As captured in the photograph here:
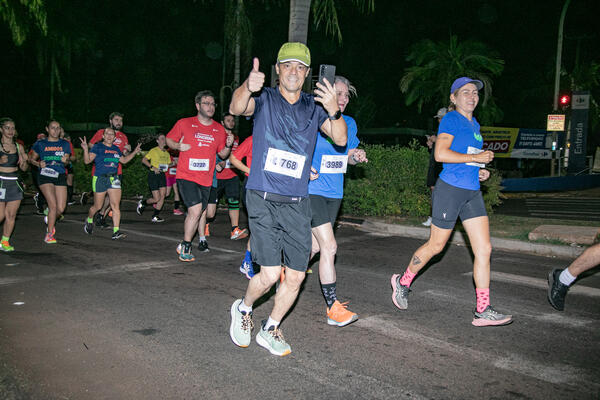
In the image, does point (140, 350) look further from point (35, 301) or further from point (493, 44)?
point (493, 44)

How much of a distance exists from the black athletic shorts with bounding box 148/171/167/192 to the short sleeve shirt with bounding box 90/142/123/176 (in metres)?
3.18

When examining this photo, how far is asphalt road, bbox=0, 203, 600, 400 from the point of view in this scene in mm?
3408

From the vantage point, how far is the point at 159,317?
480 centimetres

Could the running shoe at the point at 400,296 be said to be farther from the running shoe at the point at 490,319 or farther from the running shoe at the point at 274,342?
the running shoe at the point at 274,342

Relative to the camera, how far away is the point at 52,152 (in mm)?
8773

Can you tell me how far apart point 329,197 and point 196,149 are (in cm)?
307

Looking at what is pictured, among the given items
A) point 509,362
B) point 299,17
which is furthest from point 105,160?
point 509,362

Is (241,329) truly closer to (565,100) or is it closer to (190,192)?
(190,192)

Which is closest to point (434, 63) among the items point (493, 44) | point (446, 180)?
point (493, 44)

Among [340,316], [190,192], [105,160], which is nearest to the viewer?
[340,316]

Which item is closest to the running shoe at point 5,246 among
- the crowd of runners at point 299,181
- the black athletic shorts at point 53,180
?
the crowd of runners at point 299,181

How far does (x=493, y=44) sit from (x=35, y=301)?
40.1 meters

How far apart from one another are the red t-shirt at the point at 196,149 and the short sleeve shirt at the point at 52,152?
2.59 metres

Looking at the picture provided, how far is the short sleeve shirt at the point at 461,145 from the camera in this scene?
15.6ft
